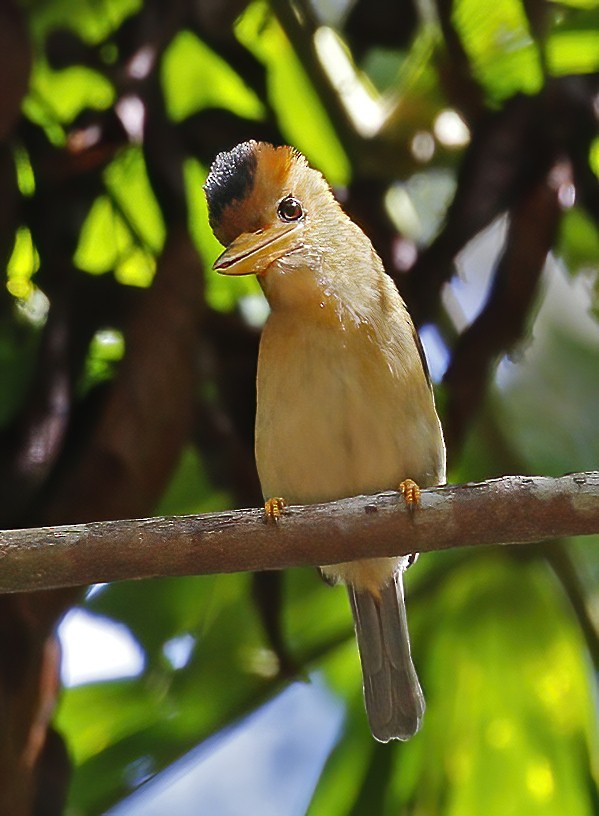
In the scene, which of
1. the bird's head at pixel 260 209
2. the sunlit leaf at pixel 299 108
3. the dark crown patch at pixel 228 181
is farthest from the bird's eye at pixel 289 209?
the sunlit leaf at pixel 299 108

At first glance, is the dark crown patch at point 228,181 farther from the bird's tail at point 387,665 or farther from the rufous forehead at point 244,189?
the bird's tail at point 387,665

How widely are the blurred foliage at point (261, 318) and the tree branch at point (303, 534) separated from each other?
0.56 metres

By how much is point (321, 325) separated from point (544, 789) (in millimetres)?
1254

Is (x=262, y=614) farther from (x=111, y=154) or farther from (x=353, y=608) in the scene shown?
(x=111, y=154)

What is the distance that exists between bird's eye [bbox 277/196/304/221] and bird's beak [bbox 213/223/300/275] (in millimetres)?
34

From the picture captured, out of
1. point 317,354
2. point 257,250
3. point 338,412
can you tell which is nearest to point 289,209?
point 257,250

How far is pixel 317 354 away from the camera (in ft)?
7.75

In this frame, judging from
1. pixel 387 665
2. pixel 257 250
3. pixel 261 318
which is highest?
pixel 257 250

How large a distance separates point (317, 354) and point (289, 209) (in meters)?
0.32

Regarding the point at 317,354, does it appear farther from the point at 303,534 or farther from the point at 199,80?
the point at 199,80

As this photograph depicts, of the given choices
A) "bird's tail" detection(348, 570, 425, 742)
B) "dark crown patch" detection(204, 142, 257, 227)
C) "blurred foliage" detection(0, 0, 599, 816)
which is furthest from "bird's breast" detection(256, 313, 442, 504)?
"bird's tail" detection(348, 570, 425, 742)

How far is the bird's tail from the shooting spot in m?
2.62

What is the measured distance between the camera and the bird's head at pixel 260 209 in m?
2.36

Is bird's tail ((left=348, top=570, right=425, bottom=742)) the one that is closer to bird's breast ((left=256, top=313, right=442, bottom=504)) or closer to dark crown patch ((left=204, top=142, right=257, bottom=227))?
bird's breast ((left=256, top=313, right=442, bottom=504))
